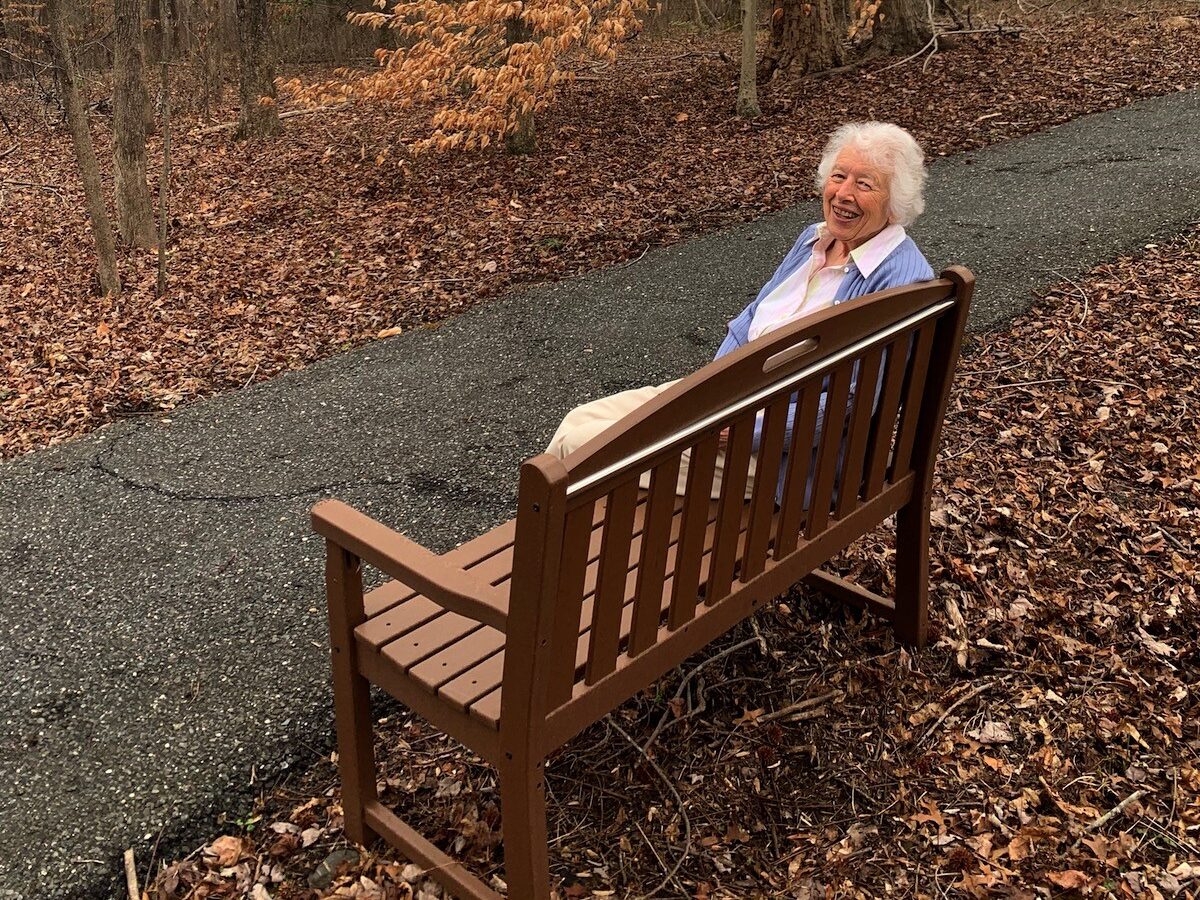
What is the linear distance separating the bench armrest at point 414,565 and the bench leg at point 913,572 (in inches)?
65.8

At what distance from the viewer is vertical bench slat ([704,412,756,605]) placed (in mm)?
2186

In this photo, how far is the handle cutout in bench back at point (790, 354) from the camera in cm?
214

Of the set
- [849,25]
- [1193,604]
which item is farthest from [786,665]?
[849,25]

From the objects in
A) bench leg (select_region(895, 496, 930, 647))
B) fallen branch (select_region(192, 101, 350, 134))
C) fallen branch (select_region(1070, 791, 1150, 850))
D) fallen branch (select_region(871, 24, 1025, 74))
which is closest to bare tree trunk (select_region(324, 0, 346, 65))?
fallen branch (select_region(192, 101, 350, 134))

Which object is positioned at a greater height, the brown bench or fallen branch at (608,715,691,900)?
the brown bench

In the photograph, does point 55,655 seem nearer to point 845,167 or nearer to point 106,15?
point 845,167

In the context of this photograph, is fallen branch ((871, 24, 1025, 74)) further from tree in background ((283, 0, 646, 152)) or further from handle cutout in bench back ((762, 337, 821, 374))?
handle cutout in bench back ((762, 337, 821, 374))

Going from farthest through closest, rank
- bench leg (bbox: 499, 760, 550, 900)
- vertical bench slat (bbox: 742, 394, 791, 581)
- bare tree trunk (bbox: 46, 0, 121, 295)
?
1. bare tree trunk (bbox: 46, 0, 121, 295)
2. vertical bench slat (bbox: 742, 394, 791, 581)
3. bench leg (bbox: 499, 760, 550, 900)

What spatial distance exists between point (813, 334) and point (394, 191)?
27.1 ft

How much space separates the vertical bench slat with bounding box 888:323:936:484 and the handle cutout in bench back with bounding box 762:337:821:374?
586mm

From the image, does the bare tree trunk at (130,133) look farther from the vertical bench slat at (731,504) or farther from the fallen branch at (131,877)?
the vertical bench slat at (731,504)

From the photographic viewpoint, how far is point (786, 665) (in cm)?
329

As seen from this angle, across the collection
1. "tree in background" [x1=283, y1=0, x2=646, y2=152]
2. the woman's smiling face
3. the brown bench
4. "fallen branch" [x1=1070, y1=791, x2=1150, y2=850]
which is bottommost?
"fallen branch" [x1=1070, y1=791, x2=1150, y2=850]

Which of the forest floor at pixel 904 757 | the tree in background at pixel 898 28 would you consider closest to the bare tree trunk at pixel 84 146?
the forest floor at pixel 904 757
